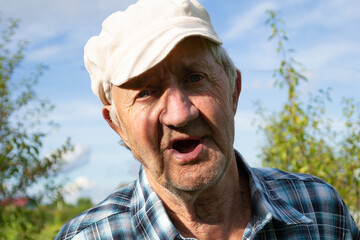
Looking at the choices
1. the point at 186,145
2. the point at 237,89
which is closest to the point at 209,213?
the point at 186,145

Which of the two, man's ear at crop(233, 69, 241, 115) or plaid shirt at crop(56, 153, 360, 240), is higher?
man's ear at crop(233, 69, 241, 115)

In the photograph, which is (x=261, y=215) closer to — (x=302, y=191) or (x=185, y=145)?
(x=302, y=191)

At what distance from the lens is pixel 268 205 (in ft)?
6.84

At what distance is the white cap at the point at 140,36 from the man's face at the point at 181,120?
6 cm

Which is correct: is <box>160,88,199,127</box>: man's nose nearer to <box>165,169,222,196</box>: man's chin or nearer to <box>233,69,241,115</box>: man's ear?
<box>165,169,222,196</box>: man's chin

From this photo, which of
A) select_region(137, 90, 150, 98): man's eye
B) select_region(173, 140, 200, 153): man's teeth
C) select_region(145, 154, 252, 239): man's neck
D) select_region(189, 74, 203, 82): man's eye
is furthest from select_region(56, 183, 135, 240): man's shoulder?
select_region(189, 74, 203, 82): man's eye

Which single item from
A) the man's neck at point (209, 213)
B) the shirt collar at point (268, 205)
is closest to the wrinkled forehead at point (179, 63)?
the man's neck at point (209, 213)

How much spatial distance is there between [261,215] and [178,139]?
0.55 metres

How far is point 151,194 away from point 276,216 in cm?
58

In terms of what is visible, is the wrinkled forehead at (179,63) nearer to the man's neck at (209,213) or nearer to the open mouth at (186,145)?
the open mouth at (186,145)

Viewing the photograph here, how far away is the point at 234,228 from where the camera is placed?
2.07 m

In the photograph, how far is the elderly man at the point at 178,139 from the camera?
1.85 m

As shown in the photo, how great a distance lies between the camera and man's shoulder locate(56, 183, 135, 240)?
82.3 inches

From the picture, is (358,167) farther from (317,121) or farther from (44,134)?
(44,134)
